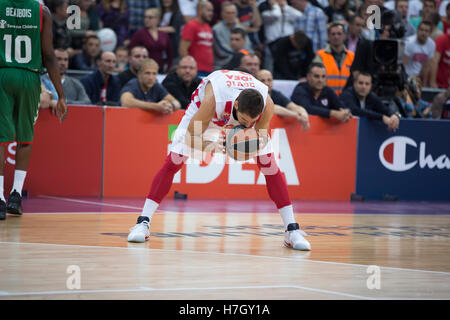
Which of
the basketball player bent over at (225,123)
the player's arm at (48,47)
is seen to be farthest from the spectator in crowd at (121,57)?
the basketball player bent over at (225,123)

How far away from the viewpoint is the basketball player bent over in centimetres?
641

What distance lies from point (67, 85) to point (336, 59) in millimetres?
4957

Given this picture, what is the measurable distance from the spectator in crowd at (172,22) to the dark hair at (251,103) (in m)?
8.53

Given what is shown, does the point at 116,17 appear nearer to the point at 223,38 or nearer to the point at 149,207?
the point at 223,38

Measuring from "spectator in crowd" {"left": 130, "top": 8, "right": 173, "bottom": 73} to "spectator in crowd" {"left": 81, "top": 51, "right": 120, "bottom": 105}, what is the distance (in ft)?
5.43

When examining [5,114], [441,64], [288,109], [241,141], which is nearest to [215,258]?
[241,141]

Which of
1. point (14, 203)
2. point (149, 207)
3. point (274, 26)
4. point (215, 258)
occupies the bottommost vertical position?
point (215, 258)

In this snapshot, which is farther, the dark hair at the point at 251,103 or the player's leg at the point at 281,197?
the player's leg at the point at 281,197

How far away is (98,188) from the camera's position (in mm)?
11195

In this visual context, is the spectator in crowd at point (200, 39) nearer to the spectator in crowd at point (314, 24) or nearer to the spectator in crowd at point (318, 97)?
the spectator in crowd at point (318, 97)

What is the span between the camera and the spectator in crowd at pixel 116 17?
14664 millimetres

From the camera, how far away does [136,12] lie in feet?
49.2

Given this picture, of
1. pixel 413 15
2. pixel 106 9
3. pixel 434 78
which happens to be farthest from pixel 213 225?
pixel 413 15
